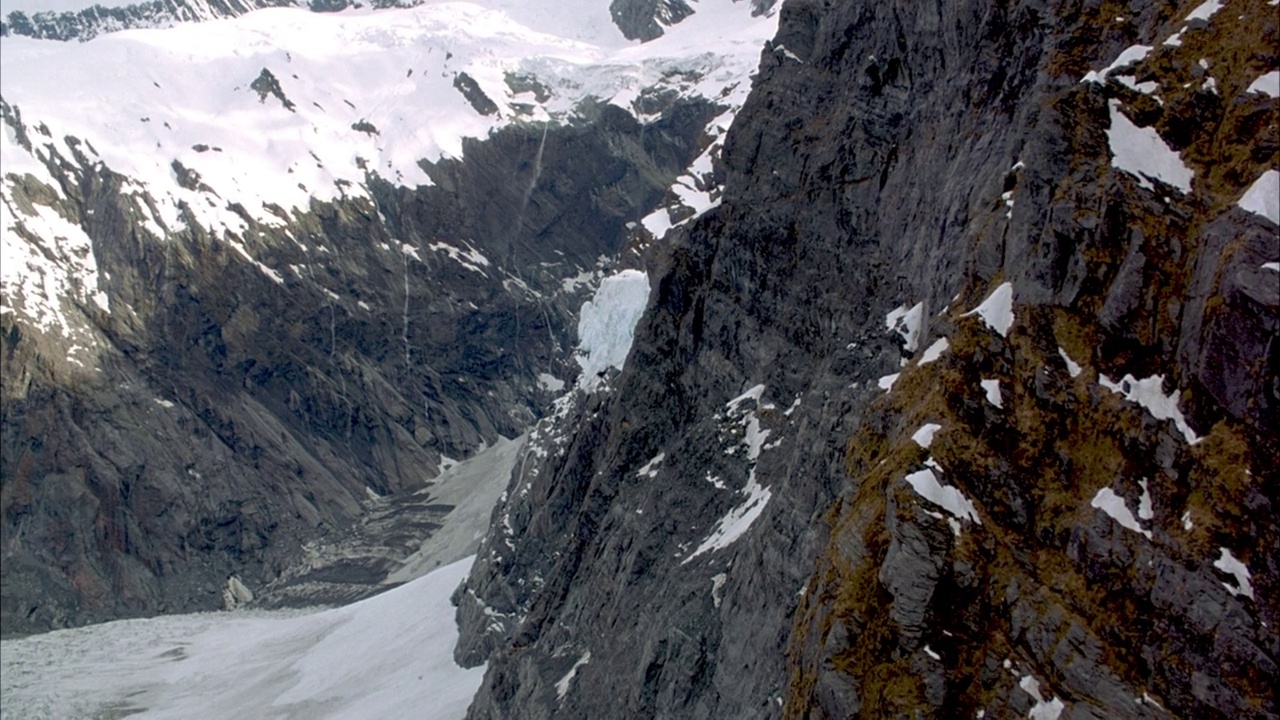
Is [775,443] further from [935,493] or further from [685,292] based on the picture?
[935,493]

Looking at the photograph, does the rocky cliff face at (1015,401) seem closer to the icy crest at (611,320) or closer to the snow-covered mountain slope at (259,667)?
the icy crest at (611,320)

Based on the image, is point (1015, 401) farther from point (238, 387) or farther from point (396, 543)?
point (238, 387)

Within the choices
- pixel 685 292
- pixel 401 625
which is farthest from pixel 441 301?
pixel 685 292

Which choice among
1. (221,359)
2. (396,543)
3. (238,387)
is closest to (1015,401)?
(396,543)

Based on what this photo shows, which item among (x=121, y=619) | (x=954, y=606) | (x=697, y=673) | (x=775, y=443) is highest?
(x=954, y=606)

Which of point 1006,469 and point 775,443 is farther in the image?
point 775,443

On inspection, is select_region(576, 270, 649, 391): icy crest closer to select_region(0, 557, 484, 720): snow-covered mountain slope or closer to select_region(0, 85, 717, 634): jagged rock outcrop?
select_region(0, 557, 484, 720): snow-covered mountain slope

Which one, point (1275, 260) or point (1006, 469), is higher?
point (1275, 260)
